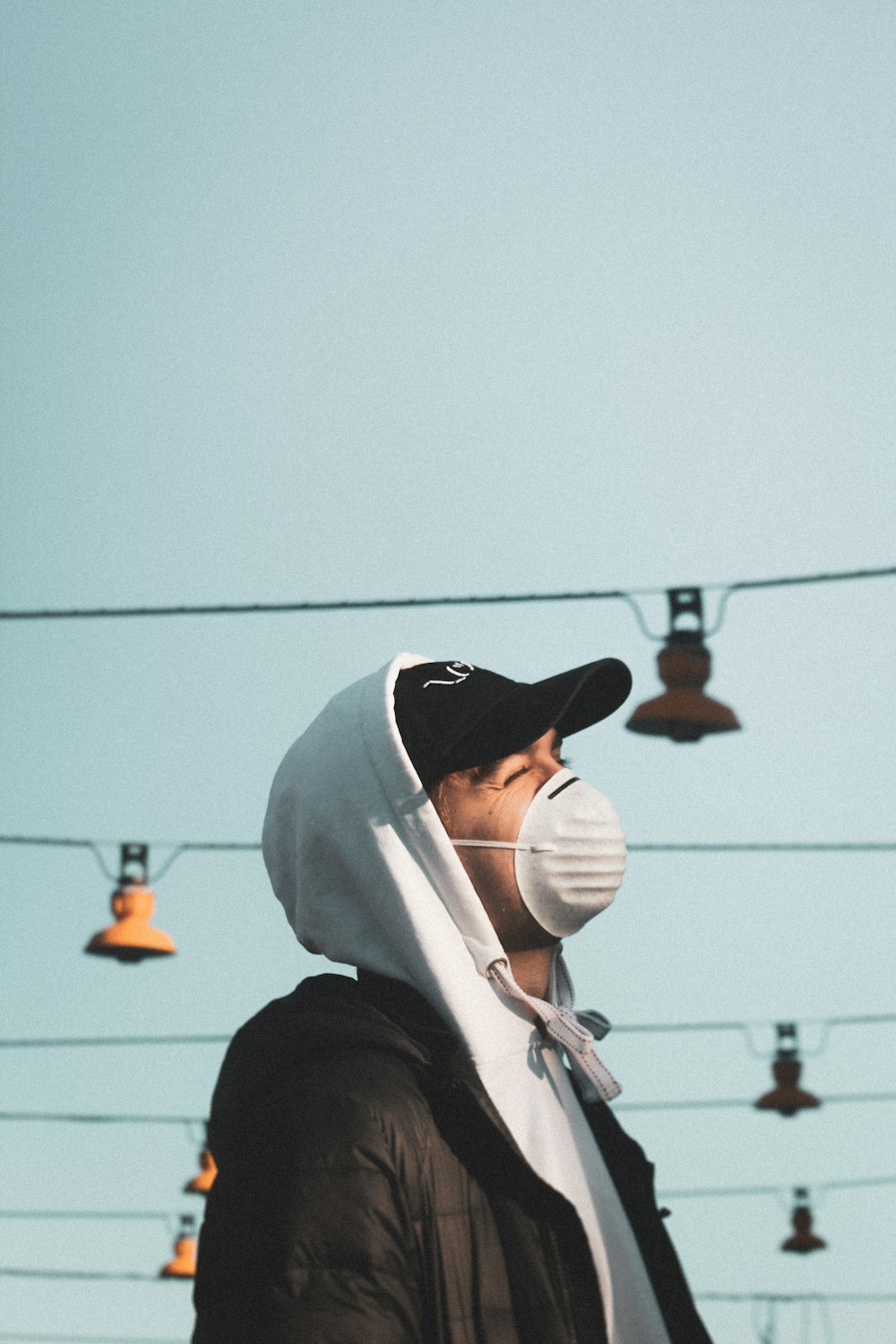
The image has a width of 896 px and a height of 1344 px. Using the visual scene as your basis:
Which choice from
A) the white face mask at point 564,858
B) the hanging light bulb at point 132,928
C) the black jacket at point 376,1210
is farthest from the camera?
the hanging light bulb at point 132,928

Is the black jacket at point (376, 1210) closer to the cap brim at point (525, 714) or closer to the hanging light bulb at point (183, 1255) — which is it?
the cap brim at point (525, 714)

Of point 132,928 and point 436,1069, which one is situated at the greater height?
point 132,928

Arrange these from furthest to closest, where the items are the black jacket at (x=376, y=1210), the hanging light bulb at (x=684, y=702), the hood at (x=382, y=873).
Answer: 1. the hanging light bulb at (x=684, y=702)
2. the hood at (x=382, y=873)
3. the black jacket at (x=376, y=1210)

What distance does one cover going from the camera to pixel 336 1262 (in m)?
2.53

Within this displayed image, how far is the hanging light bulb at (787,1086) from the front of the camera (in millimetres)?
16172

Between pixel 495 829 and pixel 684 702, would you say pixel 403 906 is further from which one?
pixel 684 702

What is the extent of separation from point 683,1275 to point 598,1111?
0.32 meters

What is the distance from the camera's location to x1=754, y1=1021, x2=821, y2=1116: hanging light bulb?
53.1 ft

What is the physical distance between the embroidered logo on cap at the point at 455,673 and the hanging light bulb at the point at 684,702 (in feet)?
16.3

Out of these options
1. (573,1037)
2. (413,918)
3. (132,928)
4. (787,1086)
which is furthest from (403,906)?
(787,1086)

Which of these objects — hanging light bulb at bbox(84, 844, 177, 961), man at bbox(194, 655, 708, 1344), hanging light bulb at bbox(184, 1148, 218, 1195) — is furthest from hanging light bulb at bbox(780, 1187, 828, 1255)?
man at bbox(194, 655, 708, 1344)

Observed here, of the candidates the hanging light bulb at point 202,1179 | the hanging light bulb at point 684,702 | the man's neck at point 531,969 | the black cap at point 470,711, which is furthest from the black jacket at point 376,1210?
the hanging light bulb at point 202,1179

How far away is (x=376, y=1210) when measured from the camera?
2582 millimetres

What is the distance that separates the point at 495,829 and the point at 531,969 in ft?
0.79
